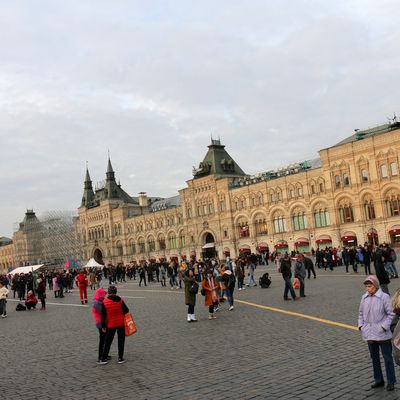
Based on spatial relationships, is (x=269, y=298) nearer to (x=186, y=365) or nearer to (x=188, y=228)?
(x=186, y=365)

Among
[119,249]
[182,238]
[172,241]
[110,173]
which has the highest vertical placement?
[110,173]

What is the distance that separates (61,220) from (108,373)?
100183 millimetres

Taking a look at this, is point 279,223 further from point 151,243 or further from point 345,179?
point 151,243

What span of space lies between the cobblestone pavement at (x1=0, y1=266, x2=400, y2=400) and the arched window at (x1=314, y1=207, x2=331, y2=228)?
1863 inches

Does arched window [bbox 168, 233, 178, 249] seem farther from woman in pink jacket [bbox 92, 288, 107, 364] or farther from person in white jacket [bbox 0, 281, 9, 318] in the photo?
woman in pink jacket [bbox 92, 288, 107, 364]

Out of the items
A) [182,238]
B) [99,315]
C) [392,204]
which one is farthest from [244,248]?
[99,315]

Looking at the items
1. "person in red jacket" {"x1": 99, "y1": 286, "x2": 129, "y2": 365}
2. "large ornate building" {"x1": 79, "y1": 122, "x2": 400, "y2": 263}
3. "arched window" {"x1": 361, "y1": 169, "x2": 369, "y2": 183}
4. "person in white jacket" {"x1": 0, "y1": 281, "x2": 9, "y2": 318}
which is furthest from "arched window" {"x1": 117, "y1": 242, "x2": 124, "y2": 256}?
"person in red jacket" {"x1": 99, "y1": 286, "x2": 129, "y2": 365}

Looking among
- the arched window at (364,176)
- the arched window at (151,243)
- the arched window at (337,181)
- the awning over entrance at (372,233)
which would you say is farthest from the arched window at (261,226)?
the arched window at (151,243)

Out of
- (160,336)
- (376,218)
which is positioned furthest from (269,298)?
(376,218)

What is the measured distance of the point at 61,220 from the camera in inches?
4163

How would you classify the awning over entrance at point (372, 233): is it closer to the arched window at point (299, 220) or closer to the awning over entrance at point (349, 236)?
the awning over entrance at point (349, 236)

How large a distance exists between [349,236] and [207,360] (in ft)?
174

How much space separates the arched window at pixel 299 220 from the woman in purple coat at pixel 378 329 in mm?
59005

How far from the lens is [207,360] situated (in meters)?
9.77
